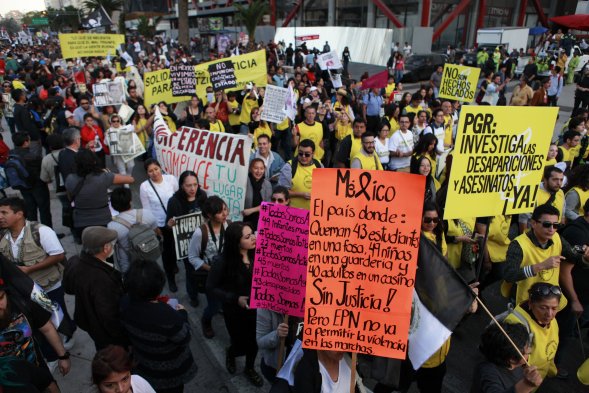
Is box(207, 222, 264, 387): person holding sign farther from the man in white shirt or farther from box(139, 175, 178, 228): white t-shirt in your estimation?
the man in white shirt

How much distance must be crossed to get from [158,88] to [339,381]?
7.55 m

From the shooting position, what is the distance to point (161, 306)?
285cm

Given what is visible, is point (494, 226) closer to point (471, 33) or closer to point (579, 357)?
point (579, 357)

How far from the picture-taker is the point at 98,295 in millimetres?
3049

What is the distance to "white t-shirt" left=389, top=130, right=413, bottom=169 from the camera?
7.30 metres

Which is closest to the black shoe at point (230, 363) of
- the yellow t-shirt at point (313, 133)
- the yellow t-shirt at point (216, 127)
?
the yellow t-shirt at point (313, 133)

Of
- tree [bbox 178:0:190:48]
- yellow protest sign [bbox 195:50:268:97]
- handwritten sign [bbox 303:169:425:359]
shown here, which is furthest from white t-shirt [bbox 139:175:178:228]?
tree [bbox 178:0:190:48]

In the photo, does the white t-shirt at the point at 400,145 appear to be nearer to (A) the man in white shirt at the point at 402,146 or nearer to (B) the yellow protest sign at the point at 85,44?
(A) the man in white shirt at the point at 402,146

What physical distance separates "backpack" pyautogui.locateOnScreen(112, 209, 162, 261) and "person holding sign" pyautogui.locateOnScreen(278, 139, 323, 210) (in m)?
1.93

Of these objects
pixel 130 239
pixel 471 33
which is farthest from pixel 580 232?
pixel 471 33

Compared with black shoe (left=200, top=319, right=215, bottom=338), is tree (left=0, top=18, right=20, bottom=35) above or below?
above

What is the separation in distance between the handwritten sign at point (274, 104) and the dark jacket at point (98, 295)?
509cm

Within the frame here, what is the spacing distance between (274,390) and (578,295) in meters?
3.33

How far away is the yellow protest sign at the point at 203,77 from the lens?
8.48 metres
